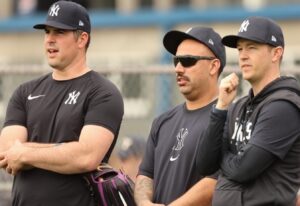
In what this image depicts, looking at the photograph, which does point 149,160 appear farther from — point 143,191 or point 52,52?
point 52,52

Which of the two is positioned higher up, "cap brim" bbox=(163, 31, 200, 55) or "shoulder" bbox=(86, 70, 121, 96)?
"cap brim" bbox=(163, 31, 200, 55)

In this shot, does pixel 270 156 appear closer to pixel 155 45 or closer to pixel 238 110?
pixel 238 110

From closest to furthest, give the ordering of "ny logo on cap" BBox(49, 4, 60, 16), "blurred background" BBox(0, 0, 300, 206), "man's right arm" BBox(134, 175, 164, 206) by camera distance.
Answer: "man's right arm" BBox(134, 175, 164, 206), "ny logo on cap" BBox(49, 4, 60, 16), "blurred background" BBox(0, 0, 300, 206)

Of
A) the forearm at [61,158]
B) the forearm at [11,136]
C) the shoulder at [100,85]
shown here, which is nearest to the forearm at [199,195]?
the forearm at [61,158]

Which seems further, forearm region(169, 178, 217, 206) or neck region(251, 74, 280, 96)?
forearm region(169, 178, 217, 206)

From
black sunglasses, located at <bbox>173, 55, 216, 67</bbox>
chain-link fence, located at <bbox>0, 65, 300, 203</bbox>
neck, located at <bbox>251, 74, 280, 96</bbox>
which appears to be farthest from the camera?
chain-link fence, located at <bbox>0, 65, 300, 203</bbox>

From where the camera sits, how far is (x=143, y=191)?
289 inches

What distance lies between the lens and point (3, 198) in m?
Answer: 10.2

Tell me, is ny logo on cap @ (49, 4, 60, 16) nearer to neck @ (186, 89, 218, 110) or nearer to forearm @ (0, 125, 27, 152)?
forearm @ (0, 125, 27, 152)

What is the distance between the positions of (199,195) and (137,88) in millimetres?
3902

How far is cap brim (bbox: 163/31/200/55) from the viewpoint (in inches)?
296

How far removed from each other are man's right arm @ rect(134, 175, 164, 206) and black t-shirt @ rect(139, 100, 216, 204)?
4 centimetres

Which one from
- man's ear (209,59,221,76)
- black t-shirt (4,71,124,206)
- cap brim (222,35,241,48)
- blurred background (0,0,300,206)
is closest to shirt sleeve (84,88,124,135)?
black t-shirt (4,71,124,206)

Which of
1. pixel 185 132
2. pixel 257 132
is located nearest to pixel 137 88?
pixel 185 132
